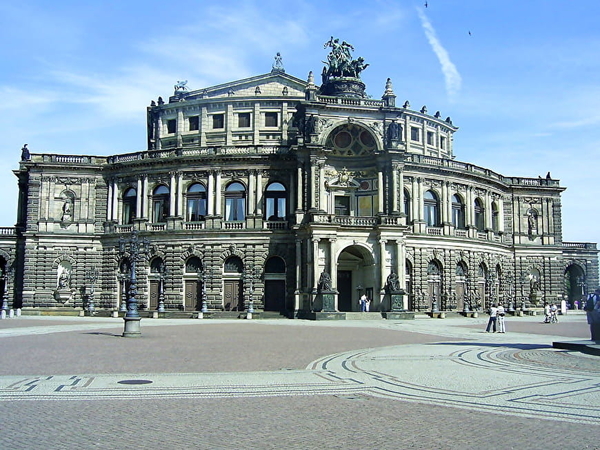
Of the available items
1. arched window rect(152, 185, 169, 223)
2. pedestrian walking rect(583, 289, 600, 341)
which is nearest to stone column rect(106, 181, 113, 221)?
arched window rect(152, 185, 169, 223)

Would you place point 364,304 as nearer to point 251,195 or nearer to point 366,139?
point 251,195

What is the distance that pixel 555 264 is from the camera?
77875mm

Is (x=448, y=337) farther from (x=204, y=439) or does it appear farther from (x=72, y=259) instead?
(x=72, y=259)

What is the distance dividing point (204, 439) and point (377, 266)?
164ft

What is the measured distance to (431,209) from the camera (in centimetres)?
6869

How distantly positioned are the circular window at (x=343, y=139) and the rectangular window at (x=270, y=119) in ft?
37.6

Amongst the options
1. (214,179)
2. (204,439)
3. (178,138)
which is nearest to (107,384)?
(204,439)

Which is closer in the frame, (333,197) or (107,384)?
(107,384)

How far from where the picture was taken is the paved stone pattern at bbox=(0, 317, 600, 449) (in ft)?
35.1

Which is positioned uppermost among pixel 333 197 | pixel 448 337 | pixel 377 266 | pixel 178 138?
pixel 178 138

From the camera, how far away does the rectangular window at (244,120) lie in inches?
2854

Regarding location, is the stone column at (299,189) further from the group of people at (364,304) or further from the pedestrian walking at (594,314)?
the pedestrian walking at (594,314)

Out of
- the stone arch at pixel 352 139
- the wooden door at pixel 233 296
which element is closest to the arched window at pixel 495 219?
the stone arch at pixel 352 139

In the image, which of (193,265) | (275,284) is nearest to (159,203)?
(193,265)
